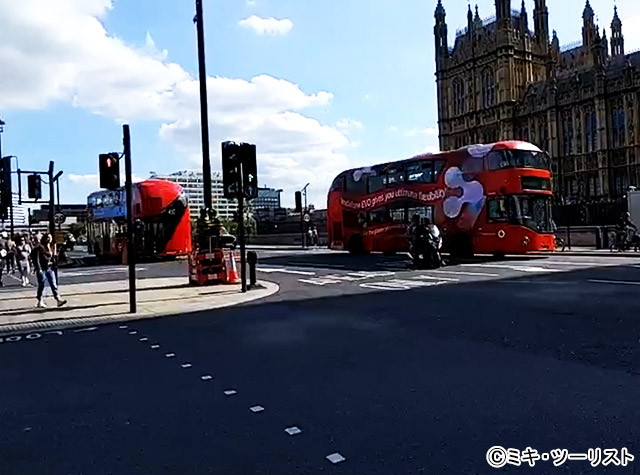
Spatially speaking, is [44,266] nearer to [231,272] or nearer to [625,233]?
[231,272]

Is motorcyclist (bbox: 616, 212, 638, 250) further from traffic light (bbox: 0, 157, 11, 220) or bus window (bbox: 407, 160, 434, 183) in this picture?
traffic light (bbox: 0, 157, 11, 220)

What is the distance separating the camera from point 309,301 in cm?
1450

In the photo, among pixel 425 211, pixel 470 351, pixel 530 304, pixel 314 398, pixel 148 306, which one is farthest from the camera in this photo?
pixel 425 211

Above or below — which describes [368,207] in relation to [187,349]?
above

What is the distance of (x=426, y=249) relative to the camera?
23.6 meters

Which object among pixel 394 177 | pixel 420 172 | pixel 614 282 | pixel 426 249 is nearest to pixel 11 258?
pixel 394 177

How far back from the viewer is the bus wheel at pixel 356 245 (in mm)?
34688

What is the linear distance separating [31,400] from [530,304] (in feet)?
28.5

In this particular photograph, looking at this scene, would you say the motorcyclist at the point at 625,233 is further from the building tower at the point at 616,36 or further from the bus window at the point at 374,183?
the building tower at the point at 616,36

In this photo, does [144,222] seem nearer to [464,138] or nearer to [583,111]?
[583,111]

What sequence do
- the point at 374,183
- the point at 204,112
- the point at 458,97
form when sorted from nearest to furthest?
the point at 204,112 → the point at 374,183 → the point at 458,97

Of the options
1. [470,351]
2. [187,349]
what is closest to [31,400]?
[187,349]

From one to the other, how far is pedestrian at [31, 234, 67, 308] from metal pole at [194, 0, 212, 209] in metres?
5.04

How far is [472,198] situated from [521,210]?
2.02m
